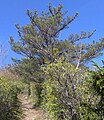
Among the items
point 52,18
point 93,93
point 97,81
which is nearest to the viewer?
point 97,81

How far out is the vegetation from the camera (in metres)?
8.63

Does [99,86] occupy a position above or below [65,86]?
below

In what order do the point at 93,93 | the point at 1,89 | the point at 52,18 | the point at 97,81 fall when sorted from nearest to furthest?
1. the point at 97,81
2. the point at 93,93
3. the point at 1,89
4. the point at 52,18

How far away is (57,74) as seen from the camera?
8.84 metres

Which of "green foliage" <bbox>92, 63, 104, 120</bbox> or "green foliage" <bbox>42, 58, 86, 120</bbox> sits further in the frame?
"green foliage" <bbox>42, 58, 86, 120</bbox>

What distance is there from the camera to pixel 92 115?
832 cm

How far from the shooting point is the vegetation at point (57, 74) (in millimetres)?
8633

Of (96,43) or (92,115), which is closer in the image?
(92,115)

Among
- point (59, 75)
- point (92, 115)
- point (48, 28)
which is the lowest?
point (92, 115)

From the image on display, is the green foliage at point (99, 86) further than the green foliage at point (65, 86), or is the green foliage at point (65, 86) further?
the green foliage at point (65, 86)

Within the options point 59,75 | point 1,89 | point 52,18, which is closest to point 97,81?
point 59,75

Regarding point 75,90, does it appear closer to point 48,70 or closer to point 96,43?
point 48,70

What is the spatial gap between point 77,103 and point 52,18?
1552 cm

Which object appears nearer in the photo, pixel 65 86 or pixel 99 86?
pixel 99 86
